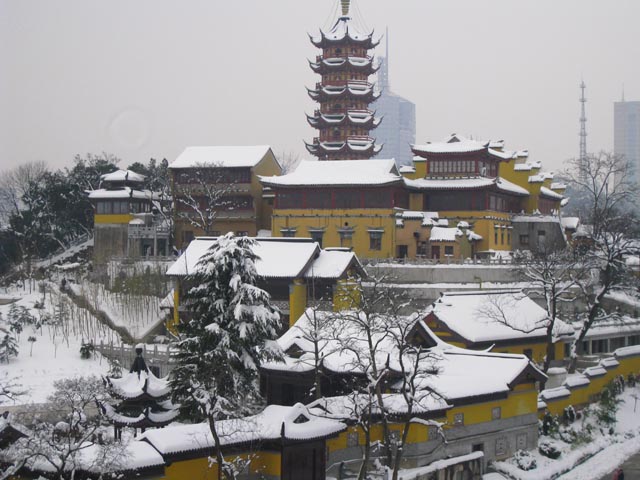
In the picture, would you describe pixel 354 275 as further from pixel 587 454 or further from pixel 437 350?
pixel 587 454

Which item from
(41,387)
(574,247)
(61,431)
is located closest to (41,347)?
(41,387)

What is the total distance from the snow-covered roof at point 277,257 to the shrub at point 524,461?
44.3ft

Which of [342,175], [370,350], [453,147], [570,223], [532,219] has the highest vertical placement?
[453,147]

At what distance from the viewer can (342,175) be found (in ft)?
157

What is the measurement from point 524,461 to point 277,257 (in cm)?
1574

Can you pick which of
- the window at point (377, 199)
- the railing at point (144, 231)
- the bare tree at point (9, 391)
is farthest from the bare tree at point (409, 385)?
the railing at point (144, 231)

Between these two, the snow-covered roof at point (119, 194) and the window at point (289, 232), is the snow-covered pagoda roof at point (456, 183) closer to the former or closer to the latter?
the window at point (289, 232)

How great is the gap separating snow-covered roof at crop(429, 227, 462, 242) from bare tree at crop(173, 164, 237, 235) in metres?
14.3

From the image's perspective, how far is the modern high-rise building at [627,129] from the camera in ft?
600

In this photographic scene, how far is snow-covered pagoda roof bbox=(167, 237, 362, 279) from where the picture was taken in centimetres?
3575

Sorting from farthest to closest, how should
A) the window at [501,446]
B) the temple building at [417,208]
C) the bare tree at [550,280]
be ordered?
the temple building at [417,208] < the bare tree at [550,280] < the window at [501,446]

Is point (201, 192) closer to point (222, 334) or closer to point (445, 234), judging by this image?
point (445, 234)

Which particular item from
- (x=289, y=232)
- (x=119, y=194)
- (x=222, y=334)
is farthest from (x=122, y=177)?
(x=222, y=334)

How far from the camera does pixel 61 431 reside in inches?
702
